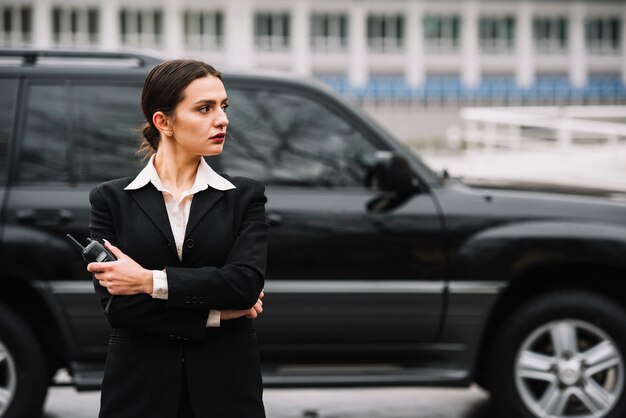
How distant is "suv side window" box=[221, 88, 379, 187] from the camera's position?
531 cm

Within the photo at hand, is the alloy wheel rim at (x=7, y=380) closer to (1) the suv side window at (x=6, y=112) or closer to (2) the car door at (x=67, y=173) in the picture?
(2) the car door at (x=67, y=173)

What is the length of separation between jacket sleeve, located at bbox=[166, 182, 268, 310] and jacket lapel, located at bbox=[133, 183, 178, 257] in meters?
0.11

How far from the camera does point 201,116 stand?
2707 millimetres

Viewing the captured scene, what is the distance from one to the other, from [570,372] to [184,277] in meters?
3.17

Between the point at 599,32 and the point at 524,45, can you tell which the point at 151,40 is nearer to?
the point at 524,45

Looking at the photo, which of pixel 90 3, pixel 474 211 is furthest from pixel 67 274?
pixel 90 3

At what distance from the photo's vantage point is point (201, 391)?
266 cm

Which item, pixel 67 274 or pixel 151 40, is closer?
pixel 67 274

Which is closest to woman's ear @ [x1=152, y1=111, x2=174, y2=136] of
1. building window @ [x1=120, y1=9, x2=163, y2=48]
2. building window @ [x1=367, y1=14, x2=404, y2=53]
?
building window @ [x1=120, y1=9, x2=163, y2=48]

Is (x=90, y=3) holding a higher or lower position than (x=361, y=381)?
higher

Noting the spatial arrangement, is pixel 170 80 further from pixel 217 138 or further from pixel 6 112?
pixel 6 112

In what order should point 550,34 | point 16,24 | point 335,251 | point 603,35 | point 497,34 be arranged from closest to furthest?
point 335,251 < point 16,24 < point 497,34 < point 550,34 < point 603,35

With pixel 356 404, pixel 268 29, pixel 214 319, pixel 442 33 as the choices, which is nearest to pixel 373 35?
pixel 442 33

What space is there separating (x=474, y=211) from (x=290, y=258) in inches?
37.6
